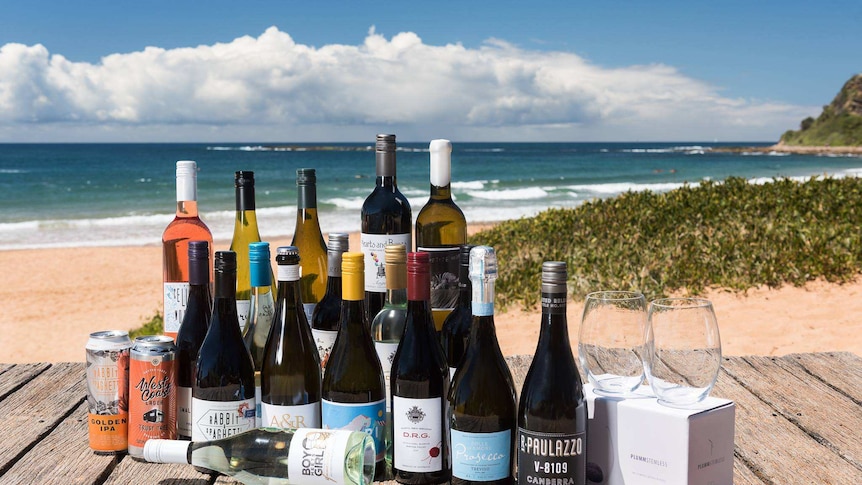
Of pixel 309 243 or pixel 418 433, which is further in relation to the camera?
pixel 309 243

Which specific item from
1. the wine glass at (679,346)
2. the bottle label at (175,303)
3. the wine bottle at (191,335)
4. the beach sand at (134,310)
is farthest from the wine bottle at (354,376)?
the beach sand at (134,310)

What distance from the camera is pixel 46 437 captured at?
2.45 meters

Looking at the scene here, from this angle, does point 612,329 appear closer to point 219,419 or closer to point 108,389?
point 219,419

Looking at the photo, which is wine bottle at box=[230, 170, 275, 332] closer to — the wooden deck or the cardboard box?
the wooden deck

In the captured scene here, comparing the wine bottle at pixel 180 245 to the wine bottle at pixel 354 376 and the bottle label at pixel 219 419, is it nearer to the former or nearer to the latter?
the bottle label at pixel 219 419

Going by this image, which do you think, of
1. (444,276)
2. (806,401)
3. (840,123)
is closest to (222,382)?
(444,276)

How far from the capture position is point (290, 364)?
6.55 ft

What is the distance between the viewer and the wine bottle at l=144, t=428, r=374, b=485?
5.92ft

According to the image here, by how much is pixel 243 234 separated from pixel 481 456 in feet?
3.26

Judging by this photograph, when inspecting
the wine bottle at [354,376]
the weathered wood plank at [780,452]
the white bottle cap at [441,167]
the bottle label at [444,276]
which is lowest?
the weathered wood plank at [780,452]

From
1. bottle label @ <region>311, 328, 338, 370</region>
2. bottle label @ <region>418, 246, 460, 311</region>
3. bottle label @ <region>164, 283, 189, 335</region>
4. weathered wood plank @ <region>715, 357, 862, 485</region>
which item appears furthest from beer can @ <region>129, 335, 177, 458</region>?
weathered wood plank @ <region>715, 357, 862, 485</region>

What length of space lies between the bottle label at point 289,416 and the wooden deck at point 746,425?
0.25m

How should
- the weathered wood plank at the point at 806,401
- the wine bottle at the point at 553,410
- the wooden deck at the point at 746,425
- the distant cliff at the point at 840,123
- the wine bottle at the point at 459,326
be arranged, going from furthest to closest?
the distant cliff at the point at 840,123 → the weathered wood plank at the point at 806,401 → the wooden deck at the point at 746,425 → the wine bottle at the point at 459,326 → the wine bottle at the point at 553,410

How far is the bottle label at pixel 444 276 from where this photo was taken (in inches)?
81.4
